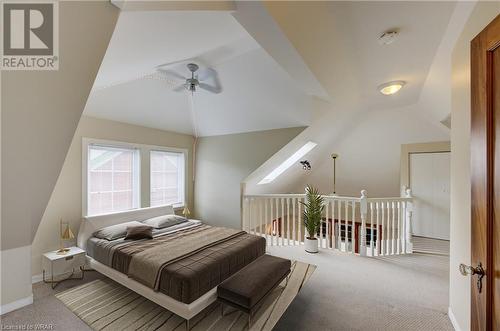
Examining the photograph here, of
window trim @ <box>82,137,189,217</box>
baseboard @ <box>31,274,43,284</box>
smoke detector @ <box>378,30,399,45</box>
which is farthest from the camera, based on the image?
window trim @ <box>82,137,189,217</box>

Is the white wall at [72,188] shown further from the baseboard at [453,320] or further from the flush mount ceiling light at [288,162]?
the baseboard at [453,320]

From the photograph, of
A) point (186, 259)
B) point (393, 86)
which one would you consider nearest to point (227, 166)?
point (186, 259)

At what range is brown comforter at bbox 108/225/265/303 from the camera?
2.00m

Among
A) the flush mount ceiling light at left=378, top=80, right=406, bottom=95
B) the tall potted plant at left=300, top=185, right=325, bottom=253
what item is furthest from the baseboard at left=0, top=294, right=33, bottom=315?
the flush mount ceiling light at left=378, top=80, right=406, bottom=95

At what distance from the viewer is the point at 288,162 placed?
5227mm

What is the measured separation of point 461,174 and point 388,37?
134 centimetres

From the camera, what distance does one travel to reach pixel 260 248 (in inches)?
119

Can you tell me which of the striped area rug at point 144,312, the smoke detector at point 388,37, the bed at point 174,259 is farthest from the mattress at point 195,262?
the smoke detector at point 388,37

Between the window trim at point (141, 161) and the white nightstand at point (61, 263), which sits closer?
the white nightstand at point (61, 263)

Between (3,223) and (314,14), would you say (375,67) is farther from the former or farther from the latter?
(3,223)

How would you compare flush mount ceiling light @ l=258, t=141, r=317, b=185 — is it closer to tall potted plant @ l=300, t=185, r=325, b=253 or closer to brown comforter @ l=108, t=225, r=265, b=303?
tall potted plant @ l=300, t=185, r=325, b=253

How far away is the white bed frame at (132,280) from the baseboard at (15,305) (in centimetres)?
62

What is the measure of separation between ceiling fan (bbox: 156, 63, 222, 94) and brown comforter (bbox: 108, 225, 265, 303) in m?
2.07

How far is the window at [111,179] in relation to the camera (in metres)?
3.40
